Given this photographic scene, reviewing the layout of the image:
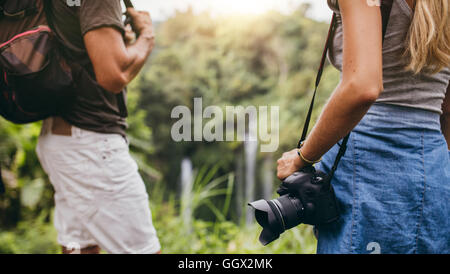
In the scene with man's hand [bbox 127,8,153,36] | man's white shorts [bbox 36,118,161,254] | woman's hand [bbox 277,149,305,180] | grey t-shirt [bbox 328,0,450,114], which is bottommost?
man's white shorts [bbox 36,118,161,254]

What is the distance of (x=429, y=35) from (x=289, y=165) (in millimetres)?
508

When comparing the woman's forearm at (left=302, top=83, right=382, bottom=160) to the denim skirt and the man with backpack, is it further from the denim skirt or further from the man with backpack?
the man with backpack

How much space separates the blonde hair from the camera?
885 mm

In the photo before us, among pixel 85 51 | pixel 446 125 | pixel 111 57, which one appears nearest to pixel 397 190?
pixel 446 125

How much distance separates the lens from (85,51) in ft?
4.50

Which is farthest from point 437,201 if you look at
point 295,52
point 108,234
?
point 295,52

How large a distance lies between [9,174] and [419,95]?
4.46m

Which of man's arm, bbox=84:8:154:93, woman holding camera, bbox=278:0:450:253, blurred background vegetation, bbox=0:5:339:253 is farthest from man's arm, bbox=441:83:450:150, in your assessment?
blurred background vegetation, bbox=0:5:339:253

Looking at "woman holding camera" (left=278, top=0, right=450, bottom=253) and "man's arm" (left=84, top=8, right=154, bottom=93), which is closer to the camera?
"woman holding camera" (left=278, top=0, right=450, bottom=253)

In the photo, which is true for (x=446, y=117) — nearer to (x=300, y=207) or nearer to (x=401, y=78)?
(x=401, y=78)

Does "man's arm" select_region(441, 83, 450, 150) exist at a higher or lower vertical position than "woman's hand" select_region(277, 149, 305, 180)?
higher

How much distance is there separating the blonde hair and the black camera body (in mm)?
400

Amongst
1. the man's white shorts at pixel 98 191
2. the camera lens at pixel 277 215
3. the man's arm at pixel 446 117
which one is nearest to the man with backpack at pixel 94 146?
the man's white shorts at pixel 98 191

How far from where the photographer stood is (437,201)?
0.94m
